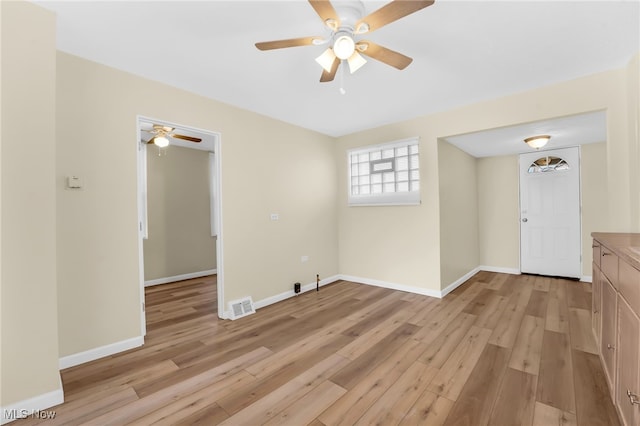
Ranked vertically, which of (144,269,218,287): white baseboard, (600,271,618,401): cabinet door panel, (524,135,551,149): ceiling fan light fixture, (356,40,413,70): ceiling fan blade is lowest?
(144,269,218,287): white baseboard

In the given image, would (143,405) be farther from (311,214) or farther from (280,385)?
(311,214)

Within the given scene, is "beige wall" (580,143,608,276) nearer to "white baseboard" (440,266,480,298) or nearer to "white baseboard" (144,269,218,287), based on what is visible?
"white baseboard" (440,266,480,298)

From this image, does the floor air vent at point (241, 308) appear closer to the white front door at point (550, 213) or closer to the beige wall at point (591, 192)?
the white front door at point (550, 213)

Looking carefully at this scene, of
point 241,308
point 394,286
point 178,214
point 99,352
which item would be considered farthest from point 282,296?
point 178,214

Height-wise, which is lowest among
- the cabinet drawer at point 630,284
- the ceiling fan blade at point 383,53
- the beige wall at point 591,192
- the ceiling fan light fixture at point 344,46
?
the cabinet drawer at point 630,284

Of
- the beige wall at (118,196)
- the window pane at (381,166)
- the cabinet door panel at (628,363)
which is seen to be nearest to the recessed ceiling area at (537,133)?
the window pane at (381,166)

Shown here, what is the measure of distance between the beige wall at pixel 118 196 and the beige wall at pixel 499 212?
4210 mm

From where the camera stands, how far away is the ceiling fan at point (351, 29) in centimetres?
145

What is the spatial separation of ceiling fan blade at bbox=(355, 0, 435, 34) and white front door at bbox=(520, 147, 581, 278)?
4626mm

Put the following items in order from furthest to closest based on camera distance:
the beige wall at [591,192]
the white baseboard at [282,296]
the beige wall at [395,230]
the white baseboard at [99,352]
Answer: the beige wall at [591,192], the beige wall at [395,230], the white baseboard at [282,296], the white baseboard at [99,352]

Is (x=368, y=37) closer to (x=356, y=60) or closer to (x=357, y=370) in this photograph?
(x=356, y=60)

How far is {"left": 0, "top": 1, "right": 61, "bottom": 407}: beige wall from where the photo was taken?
1562 millimetres

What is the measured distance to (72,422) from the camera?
1.57m

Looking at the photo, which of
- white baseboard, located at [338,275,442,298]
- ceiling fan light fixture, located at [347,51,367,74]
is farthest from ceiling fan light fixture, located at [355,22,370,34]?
white baseboard, located at [338,275,442,298]
